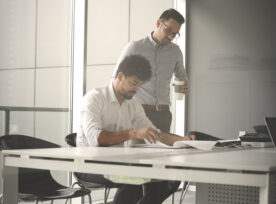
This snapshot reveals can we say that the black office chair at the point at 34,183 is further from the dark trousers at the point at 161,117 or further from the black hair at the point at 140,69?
the dark trousers at the point at 161,117

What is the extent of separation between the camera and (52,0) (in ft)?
13.5

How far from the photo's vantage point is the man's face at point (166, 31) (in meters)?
4.41

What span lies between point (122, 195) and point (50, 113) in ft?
5.19

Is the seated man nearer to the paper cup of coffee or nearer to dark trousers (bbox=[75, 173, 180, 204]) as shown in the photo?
dark trousers (bbox=[75, 173, 180, 204])

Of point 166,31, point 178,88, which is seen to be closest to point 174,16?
point 166,31

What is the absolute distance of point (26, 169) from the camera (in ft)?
9.00

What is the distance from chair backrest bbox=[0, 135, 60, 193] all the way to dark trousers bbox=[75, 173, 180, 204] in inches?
9.7

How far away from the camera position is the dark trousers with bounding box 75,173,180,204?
101 inches

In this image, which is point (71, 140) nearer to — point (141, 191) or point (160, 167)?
point (141, 191)

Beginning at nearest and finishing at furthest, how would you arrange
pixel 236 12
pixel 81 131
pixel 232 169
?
pixel 232 169
pixel 81 131
pixel 236 12

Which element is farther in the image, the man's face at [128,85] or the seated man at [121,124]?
the man's face at [128,85]

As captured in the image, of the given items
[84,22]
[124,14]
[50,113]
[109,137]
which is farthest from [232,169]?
[124,14]

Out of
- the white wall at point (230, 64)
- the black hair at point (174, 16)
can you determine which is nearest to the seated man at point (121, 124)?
the black hair at point (174, 16)

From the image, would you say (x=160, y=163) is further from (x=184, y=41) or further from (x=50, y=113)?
(x=184, y=41)
